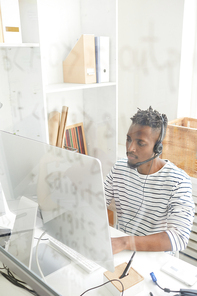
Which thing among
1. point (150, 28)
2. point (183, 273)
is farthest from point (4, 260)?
point (150, 28)

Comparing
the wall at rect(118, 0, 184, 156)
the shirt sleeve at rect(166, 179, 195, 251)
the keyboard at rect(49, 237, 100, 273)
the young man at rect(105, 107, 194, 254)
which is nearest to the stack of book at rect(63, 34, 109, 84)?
the wall at rect(118, 0, 184, 156)

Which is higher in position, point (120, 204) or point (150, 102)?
point (150, 102)

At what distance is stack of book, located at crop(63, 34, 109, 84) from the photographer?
2.61 ft

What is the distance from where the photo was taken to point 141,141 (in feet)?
2.06

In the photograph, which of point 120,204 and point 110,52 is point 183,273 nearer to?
point 120,204

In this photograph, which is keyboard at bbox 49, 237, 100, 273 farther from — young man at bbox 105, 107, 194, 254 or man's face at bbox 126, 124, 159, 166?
man's face at bbox 126, 124, 159, 166

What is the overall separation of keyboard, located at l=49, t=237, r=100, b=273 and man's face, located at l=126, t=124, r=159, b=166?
0.29 meters

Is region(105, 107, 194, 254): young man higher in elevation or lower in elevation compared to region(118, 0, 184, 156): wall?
lower

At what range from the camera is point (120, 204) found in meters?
0.84

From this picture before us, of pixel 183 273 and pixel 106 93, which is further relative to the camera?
pixel 106 93

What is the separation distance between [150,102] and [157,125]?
0.06 metres

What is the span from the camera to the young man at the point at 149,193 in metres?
0.62

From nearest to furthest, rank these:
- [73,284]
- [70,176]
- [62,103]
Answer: [70,176], [73,284], [62,103]

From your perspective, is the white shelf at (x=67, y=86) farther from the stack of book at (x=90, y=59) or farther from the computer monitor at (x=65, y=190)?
the computer monitor at (x=65, y=190)
